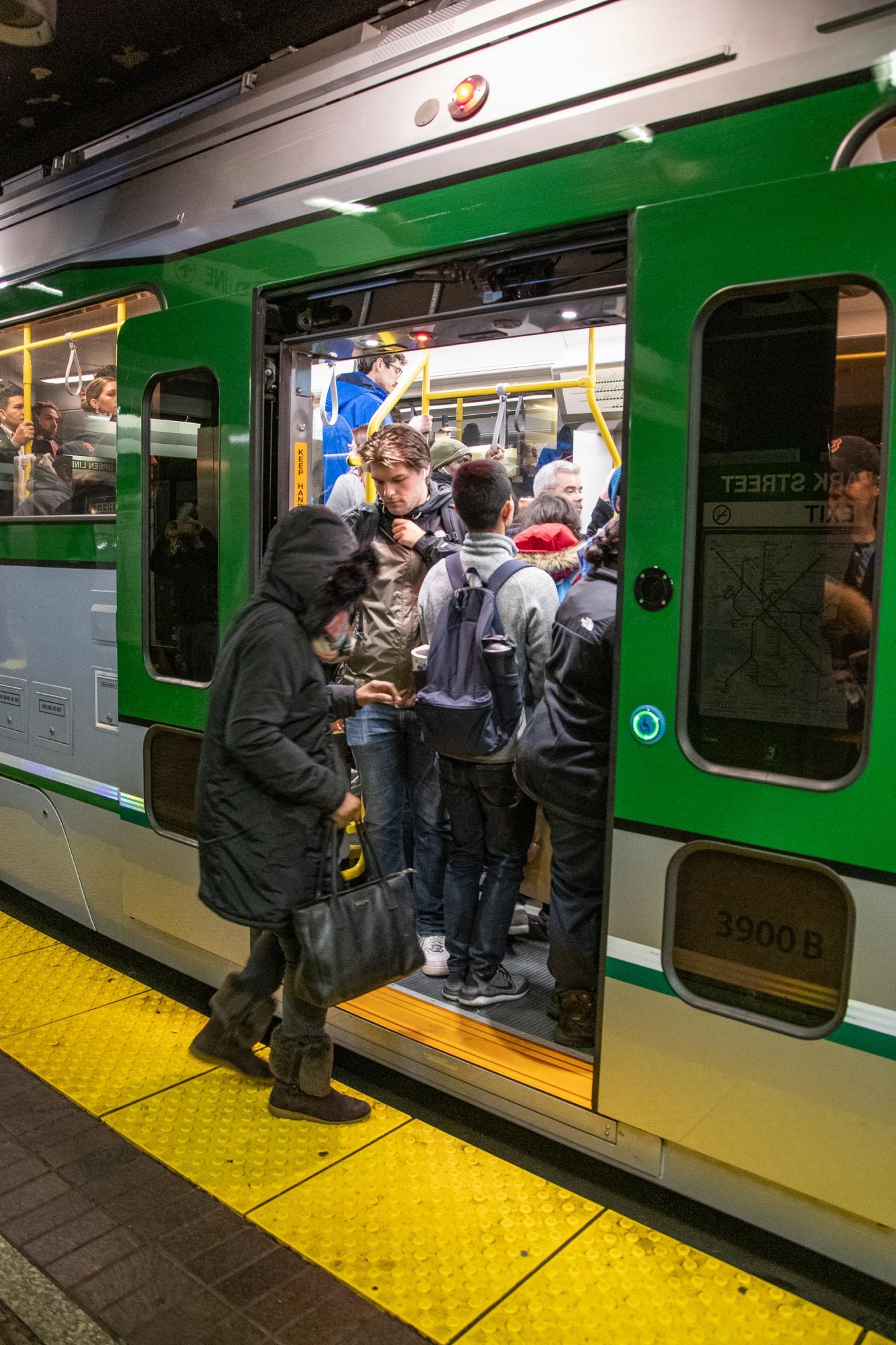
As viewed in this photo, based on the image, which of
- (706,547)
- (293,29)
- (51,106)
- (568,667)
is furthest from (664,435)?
(51,106)

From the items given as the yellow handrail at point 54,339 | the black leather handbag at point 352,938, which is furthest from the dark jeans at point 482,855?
the yellow handrail at point 54,339

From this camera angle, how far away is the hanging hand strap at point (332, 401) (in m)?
5.37

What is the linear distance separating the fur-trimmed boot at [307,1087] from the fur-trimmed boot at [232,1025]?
0.08 m

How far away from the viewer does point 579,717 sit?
2979 millimetres

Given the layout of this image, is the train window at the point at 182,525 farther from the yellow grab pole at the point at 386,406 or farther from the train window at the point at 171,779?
the yellow grab pole at the point at 386,406

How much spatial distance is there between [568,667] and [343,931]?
38.0 inches

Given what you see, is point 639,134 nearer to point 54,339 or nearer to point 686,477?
point 686,477

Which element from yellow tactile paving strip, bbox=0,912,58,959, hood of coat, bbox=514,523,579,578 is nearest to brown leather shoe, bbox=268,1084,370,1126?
yellow tactile paving strip, bbox=0,912,58,959

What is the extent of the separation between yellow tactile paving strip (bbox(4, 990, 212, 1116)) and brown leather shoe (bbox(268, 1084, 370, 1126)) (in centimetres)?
40

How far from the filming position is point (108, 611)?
3.92m

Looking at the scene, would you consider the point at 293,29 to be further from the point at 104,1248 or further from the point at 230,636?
the point at 104,1248

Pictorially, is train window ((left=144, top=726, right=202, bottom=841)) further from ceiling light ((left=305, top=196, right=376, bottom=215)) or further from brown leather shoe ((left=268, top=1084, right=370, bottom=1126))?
ceiling light ((left=305, top=196, right=376, bottom=215))

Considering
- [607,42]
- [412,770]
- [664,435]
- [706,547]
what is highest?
[607,42]

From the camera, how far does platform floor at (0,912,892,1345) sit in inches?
88.4
